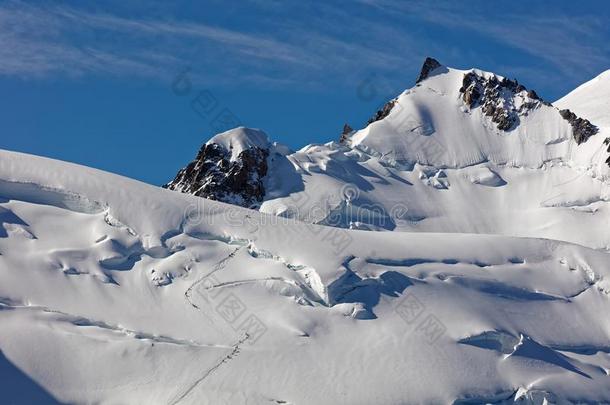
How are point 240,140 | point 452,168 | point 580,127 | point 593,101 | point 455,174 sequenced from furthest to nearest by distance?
point 593,101, point 580,127, point 452,168, point 455,174, point 240,140

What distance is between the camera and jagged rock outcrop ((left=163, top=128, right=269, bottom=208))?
8538 centimetres

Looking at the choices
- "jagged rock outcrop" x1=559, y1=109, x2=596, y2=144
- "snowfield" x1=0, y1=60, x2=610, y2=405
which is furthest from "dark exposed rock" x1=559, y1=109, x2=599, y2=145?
"snowfield" x1=0, y1=60, x2=610, y2=405

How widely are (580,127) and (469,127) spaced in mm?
9715

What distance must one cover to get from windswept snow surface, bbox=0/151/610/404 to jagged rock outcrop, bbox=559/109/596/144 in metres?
26.2

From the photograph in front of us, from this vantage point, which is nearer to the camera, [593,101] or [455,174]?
[455,174]

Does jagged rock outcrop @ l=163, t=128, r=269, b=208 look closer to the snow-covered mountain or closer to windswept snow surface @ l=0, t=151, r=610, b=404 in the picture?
the snow-covered mountain

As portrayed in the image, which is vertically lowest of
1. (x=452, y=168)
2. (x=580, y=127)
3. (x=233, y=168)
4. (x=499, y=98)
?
(x=233, y=168)

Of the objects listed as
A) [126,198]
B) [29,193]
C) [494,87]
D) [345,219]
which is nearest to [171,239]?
[126,198]

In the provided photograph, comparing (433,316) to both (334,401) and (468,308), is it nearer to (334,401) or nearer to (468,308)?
(468,308)

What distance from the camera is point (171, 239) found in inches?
2517

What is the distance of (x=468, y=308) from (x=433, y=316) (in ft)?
8.00

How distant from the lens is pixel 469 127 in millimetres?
97750

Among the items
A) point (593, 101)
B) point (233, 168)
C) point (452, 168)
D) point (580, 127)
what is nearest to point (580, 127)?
point (580, 127)

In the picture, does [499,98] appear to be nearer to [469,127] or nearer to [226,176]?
[469,127]
